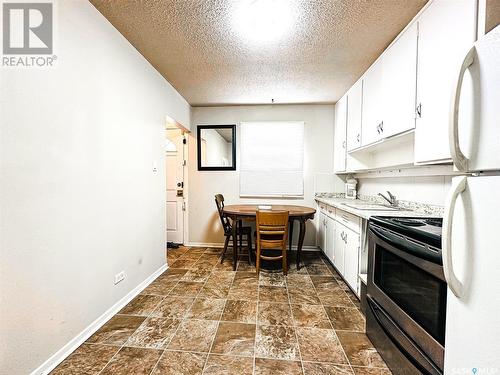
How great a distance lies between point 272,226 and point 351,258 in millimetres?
903

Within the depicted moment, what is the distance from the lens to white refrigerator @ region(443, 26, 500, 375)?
0.66m

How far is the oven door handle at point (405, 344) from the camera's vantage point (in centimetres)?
106

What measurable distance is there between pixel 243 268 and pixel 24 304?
2.22 meters

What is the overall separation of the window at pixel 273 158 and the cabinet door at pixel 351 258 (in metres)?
Result: 1.58

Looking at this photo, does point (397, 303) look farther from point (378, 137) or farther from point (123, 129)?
point (123, 129)

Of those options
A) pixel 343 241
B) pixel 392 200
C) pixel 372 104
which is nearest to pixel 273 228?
pixel 343 241

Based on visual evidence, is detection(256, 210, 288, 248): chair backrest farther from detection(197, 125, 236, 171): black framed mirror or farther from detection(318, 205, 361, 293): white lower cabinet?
detection(197, 125, 236, 171): black framed mirror

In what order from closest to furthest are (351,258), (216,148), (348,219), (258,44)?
(258,44) < (351,258) < (348,219) < (216,148)

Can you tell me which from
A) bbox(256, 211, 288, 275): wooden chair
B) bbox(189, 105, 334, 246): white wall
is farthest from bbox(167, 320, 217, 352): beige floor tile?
bbox(189, 105, 334, 246): white wall

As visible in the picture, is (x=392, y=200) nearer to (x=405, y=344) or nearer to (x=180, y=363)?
(x=405, y=344)

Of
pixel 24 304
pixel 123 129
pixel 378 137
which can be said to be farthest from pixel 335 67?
pixel 24 304

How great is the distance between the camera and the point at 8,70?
1166mm

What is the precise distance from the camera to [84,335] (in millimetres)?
1637

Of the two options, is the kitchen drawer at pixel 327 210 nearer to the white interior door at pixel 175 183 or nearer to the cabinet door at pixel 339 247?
the cabinet door at pixel 339 247
